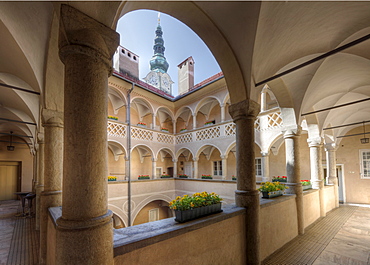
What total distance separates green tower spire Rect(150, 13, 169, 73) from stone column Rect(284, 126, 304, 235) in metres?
30.9

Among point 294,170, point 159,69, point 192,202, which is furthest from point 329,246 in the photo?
point 159,69

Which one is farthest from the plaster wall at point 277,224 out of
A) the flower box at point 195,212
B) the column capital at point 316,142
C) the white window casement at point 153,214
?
the white window casement at point 153,214

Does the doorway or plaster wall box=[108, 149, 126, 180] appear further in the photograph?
the doorway

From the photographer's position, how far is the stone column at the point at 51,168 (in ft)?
13.7

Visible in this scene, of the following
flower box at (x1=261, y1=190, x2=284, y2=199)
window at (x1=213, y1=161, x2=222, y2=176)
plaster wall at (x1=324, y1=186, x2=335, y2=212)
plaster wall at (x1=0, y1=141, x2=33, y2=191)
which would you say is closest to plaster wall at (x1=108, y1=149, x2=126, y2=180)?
window at (x1=213, y1=161, x2=222, y2=176)

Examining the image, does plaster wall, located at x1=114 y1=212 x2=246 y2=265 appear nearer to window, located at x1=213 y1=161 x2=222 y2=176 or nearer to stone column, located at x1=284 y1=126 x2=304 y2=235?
stone column, located at x1=284 y1=126 x2=304 y2=235

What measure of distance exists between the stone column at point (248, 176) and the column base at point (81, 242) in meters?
3.06

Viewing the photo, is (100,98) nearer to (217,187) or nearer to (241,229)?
(241,229)

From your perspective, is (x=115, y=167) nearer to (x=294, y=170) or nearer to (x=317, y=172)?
(x=294, y=170)

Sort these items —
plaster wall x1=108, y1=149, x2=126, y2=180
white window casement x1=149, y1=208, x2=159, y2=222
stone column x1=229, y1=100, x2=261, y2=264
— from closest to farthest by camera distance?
stone column x1=229, y1=100, x2=261, y2=264
white window casement x1=149, y1=208, x2=159, y2=222
plaster wall x1=108, y1=149, x2=126, y2=180

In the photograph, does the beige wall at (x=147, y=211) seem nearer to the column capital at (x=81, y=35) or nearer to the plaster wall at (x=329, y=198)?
the plaster wall at (x=329, y=198)

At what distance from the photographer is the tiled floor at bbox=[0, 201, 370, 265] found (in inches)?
183

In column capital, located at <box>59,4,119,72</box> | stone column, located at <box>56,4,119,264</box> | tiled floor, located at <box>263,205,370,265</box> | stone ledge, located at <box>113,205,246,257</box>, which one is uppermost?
column capital, located at <box>59,4,119,72</box>

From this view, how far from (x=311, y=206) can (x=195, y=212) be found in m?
6.70
